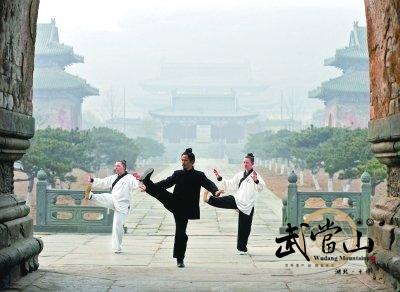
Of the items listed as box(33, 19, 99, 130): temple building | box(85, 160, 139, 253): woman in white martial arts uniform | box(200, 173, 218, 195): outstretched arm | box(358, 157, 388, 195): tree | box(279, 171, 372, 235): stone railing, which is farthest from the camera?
box(33, 19, 99, 130): temple building

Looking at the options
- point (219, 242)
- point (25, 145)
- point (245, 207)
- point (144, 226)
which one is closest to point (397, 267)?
point (25, 145)

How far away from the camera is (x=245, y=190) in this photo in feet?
25.9

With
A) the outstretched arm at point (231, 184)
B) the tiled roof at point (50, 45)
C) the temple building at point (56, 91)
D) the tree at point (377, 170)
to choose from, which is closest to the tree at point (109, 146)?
the temple building at point (56, 91)

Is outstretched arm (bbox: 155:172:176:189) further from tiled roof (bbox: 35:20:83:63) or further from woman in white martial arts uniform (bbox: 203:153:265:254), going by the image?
tiled roof (bbox: 35:20:83:63)

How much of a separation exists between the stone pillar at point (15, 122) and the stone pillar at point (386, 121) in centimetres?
282

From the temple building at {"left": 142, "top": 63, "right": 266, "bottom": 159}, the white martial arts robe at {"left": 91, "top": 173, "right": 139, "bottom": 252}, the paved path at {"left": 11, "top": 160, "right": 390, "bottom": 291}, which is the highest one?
the temple building at {"left": 142, "top": 63, "right": 266, "bottom": 159}

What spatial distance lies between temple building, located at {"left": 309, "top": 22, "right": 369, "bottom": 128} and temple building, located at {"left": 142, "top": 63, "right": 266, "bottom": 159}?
1949cm

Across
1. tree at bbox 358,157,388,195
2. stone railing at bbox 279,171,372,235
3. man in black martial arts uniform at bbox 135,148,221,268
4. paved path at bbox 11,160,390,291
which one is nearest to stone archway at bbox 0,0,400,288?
paved path at bbox 11,160,390,291

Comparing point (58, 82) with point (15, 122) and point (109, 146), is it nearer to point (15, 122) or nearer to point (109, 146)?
point (109, 146)

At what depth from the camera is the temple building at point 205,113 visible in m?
69.0

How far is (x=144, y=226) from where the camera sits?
473 inches

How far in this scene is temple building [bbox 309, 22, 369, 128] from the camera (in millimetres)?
42469

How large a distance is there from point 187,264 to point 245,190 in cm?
137

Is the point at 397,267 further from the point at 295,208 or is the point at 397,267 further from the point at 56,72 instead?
the point at 56,72
